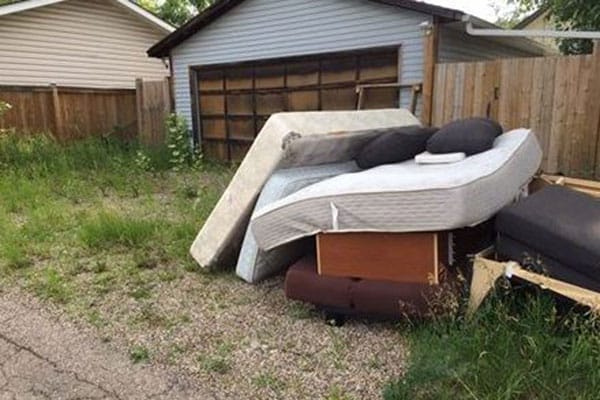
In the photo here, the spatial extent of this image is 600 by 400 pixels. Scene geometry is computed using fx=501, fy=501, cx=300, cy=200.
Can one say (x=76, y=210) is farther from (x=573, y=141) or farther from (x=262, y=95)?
(x=573, y=141)

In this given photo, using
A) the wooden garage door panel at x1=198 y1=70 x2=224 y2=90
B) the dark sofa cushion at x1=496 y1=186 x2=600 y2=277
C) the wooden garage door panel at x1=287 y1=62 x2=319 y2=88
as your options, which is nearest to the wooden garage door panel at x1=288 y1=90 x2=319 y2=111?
the wooden garage door panel at x1=287 y1=62 x2=319 y2=88

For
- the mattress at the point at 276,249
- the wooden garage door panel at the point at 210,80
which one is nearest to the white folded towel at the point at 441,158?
the mattress at the point at 276,249

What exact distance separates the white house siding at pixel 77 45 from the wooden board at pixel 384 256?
10.6 meters

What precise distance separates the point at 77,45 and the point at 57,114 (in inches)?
118

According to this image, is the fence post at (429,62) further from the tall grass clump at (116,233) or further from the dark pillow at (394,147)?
the tall grass clump at (116,233)

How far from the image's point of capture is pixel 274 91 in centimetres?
838

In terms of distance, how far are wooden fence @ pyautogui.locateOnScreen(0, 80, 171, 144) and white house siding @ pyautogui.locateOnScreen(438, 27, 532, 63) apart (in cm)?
580

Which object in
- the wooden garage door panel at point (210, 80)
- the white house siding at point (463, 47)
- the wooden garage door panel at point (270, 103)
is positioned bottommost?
the wooden garage door panel at point (270, 103)

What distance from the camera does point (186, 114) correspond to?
989cm

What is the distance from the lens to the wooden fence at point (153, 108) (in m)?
10.1

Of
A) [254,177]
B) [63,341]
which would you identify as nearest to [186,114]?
[254,177]

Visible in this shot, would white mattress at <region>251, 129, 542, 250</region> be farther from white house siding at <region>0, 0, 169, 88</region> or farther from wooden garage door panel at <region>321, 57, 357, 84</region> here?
white house siding at <region>0, 0, 169, 88</region>

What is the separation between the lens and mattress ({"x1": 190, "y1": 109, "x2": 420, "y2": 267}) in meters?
3.48

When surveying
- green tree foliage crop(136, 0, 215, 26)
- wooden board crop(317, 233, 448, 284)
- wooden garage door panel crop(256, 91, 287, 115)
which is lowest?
wooden board crop(317, 233, 448, 284)
